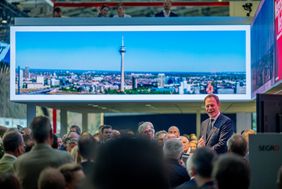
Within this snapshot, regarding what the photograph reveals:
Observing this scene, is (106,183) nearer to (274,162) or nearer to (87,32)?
(274,162)

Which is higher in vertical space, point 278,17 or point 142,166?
point 278,17

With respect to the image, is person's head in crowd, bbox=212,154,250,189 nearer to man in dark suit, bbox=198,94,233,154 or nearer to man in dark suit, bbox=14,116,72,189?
man in dark suit, bbox=14,116,72,189

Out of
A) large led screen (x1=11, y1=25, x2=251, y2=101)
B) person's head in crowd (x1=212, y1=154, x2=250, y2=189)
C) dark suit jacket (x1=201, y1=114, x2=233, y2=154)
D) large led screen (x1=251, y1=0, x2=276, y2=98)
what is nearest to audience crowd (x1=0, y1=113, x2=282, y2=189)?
person's head in crowd (x1=212, y1=154, x2=250, y2=189)

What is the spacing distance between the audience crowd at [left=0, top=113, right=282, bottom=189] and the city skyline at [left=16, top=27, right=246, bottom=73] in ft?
14.4

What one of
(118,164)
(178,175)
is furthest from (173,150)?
(118,164)

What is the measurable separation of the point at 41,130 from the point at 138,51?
8.48 metres

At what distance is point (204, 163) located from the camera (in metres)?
4.10

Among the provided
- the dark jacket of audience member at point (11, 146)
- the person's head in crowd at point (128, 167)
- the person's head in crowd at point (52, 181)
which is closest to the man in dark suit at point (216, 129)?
the dark jacket of audience member at point (11, 146)

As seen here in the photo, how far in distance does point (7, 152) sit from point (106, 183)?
14.5ft

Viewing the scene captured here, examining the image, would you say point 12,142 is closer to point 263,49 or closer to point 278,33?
point 278,33

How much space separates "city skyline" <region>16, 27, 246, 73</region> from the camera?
13.4 m

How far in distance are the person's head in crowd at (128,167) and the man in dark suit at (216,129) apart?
5571 millimetres

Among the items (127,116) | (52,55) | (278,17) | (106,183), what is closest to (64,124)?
(52,55)

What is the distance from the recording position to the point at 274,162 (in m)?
5.90
